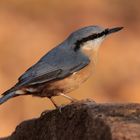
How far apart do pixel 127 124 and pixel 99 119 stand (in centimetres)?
33

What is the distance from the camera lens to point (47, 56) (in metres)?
11.3

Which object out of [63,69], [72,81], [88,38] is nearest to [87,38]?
[88,38]

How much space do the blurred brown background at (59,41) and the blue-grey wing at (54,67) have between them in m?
4.88

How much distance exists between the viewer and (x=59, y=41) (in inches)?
808

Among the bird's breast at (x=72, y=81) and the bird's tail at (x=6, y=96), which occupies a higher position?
the bird's tail at (x=6, y=96)

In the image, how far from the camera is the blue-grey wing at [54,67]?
11.0 m

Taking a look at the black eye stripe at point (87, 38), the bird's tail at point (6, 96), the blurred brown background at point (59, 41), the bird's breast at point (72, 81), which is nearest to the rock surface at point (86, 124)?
the bird's tail at point (6, 96)

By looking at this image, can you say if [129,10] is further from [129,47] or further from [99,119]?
[99,119]

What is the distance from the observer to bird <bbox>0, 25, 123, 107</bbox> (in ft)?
36.1

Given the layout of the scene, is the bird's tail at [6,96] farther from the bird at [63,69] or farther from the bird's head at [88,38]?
the bird's head at [88,38]

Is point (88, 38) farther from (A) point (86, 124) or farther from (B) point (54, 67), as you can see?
(A) point (86, 124)

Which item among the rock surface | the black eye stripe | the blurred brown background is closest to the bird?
the black eye stripe

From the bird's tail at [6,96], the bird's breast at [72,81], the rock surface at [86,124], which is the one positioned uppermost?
Answer: the bird's tail at [6,96]

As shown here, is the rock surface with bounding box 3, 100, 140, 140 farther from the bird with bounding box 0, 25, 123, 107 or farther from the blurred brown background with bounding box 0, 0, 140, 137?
the blurred brown background with bounding box 0, 0, 140, 137
